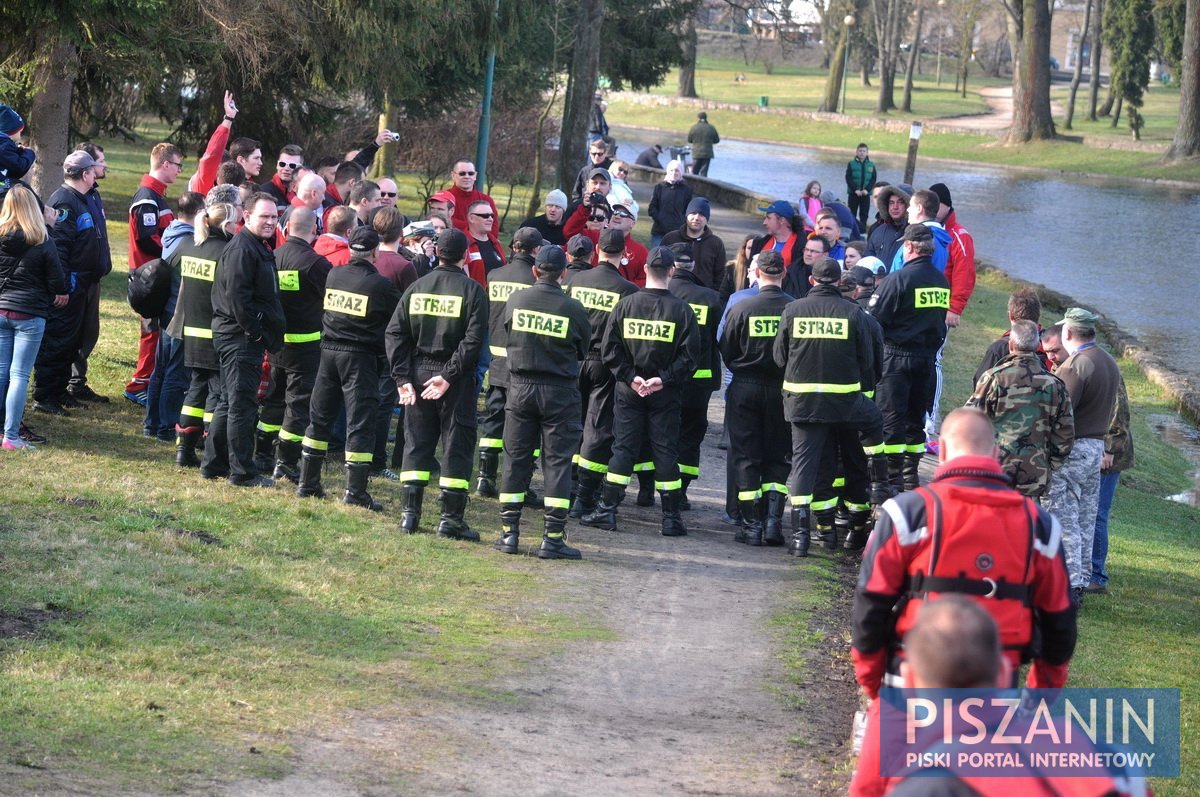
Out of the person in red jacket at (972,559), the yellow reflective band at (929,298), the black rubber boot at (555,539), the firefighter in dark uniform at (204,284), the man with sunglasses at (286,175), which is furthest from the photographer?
the man with sunglasses at (286,175)

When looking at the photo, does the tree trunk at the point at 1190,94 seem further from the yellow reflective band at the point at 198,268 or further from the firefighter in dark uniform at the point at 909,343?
the yellow reflective band at the point at 198,268

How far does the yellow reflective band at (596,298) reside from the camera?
10.5 metres

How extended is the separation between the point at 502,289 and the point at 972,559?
6.13 metres

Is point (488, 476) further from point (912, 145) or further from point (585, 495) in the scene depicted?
point (912, 145)

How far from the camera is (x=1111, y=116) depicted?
247ft

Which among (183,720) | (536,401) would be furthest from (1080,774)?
(536,401)

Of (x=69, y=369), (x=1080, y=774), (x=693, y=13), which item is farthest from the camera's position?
(x=693, y=13)

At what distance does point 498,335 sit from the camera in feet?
35.4

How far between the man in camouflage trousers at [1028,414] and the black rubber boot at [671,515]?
2.76m

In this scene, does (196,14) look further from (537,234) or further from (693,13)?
(693,13)

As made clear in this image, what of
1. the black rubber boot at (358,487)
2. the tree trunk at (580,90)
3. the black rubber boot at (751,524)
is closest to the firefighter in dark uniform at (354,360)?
the black rubber boot at (358,487)

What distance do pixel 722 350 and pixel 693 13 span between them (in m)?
25.6

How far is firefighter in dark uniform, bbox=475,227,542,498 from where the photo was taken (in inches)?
412

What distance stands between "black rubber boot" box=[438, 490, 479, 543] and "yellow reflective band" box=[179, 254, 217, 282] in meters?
2.46
